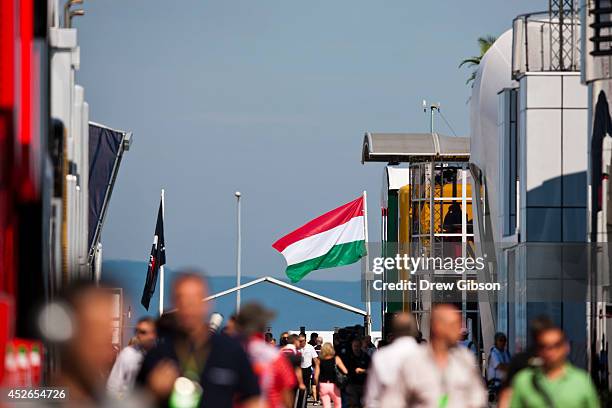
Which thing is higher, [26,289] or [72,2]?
[72,2]

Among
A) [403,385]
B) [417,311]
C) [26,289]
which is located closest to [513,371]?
[403,385]

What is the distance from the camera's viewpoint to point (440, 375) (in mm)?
10523

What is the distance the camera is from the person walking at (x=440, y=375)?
34.3ft

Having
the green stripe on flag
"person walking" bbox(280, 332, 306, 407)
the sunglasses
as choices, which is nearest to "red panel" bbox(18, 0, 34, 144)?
the sunglasses

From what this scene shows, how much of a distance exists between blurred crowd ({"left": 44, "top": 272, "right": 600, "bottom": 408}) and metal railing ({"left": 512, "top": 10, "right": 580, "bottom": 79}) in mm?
15280

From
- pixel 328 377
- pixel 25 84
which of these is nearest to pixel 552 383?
pixel 25 84

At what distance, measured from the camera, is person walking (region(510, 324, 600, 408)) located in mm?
11023

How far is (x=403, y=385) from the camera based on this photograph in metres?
10.6

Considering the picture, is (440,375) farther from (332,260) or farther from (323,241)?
(323,241)

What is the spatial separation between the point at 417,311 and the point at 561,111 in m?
14.7

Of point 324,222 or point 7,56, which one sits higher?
point 7,56

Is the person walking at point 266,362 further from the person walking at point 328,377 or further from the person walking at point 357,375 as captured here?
the person walking at point 328,377

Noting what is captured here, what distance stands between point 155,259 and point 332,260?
6603 millimetres

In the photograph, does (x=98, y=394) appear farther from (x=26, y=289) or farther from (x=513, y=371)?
(x=513, y=371)
